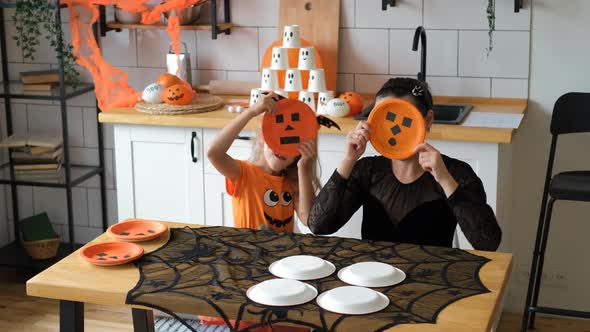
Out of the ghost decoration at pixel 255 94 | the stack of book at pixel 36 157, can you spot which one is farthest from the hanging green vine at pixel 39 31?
the ghost decoration at pixel 255 94

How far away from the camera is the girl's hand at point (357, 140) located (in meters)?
2.52

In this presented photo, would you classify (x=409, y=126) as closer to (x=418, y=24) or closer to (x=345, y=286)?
(x=345, y=286)

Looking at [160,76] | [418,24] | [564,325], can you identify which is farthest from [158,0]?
[564,325]

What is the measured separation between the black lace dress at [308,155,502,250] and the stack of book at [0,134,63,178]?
1945 millimetres

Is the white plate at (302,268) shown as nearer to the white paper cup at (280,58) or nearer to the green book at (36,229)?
the white paper cup at (280,58)

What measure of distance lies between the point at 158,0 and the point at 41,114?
36.2 inches

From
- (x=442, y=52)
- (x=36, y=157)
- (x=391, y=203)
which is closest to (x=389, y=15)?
(x=442, y=52)

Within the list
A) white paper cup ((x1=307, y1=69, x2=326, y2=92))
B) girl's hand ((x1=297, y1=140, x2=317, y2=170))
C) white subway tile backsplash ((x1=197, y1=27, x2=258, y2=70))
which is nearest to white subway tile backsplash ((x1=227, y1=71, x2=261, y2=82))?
white subway tile backsplash ((x1=197, y1=27, x2=258, y2=70))

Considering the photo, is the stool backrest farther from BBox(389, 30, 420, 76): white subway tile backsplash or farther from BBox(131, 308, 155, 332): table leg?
BBox(131, 308, 155, 332): table leg

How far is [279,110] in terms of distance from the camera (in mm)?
2588

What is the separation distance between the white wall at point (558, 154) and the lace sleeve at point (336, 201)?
137 cm

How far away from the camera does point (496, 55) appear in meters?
3.81

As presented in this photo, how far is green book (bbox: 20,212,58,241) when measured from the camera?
14.1 feet

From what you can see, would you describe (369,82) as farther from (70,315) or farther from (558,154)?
(70,315)
